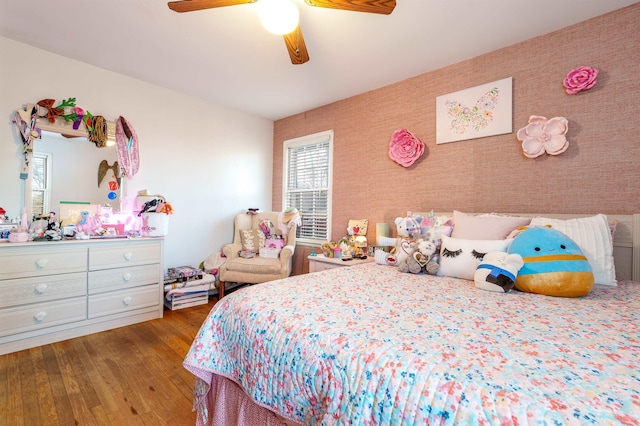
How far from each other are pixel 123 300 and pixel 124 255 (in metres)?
0.40

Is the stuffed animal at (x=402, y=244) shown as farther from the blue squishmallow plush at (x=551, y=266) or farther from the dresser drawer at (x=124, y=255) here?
the dresser drawer at (x=124, y=255)

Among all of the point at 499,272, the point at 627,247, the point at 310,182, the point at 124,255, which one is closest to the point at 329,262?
the point at 310,182

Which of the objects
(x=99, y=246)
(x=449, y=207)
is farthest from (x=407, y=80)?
(x=99, y=246)

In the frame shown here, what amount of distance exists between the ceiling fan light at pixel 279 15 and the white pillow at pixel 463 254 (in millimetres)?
1641

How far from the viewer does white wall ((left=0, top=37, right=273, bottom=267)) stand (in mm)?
2414

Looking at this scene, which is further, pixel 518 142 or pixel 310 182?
pixel 310 182

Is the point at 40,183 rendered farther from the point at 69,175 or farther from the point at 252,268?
the point at 252,268

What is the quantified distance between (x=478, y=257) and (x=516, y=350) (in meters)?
1.01

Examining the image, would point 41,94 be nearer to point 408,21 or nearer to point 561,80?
point 408,21

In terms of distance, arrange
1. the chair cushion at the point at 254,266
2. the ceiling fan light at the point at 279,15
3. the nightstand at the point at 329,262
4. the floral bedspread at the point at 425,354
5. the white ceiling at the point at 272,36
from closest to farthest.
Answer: the floral bedspread at the point at 425,354
the ceiling fan light at the point at 279,15
the white ceiling at the point at 272,36
the nightstand at the point at 329,262
the chair cushion at the point at 254,266

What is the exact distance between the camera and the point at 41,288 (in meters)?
2.21

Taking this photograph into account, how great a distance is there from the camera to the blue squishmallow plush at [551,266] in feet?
4.67

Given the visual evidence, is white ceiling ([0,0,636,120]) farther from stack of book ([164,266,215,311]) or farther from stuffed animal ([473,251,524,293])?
stack of book ([164,266,215,311])

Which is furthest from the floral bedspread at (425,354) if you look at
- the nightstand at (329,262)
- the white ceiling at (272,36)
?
the white ceiling at (272,36)
